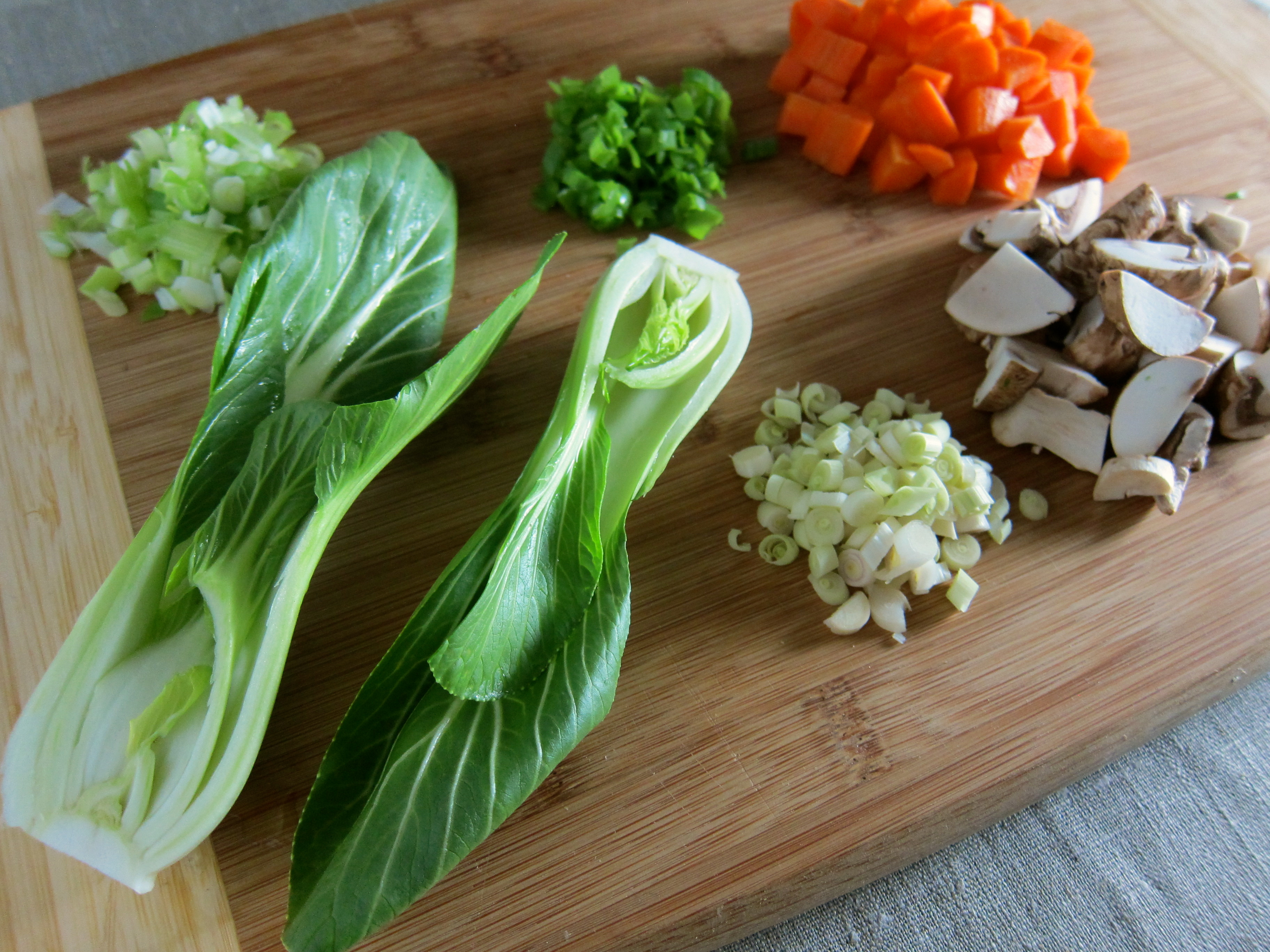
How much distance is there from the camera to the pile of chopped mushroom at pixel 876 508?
5.20ft

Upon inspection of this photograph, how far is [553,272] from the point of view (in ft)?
6.58

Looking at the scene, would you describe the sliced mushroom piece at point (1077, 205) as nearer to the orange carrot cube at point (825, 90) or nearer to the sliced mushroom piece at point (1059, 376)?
the sliced mushroom piece at point (1059, 376)

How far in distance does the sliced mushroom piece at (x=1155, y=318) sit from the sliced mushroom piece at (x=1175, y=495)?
21 cm

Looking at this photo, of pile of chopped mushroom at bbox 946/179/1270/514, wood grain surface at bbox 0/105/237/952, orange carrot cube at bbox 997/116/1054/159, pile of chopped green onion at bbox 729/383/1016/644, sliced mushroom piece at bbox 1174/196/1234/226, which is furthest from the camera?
orange carrot cube at bbox 997/116/1054/159

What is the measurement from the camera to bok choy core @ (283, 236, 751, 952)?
1192 millimetres

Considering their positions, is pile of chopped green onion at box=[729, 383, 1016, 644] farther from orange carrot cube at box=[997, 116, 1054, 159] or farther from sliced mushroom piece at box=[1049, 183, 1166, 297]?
orange carrot cube at box=[997, 116, 1054, 159]

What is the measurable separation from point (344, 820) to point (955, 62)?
6.44 feet

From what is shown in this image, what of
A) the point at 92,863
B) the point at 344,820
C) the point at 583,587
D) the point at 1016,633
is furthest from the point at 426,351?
the point at 1016,633

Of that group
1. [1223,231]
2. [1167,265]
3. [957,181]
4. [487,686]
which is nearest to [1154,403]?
[1167,265]

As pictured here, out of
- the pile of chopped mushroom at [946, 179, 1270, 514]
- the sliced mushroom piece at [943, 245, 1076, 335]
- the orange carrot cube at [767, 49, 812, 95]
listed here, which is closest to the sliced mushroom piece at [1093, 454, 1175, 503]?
the pile of chopped mushroom at [946, 179, 1270, 514]

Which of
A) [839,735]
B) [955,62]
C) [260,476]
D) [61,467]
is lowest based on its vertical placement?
[839,735]

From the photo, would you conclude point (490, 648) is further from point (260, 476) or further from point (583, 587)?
point (260, 476)

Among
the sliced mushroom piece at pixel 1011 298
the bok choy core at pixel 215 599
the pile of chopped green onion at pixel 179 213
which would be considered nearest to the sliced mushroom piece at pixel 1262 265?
the sliced mushroom piece at pixel 1011 298

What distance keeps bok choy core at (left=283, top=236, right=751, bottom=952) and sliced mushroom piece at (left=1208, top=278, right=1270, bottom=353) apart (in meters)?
1.15
